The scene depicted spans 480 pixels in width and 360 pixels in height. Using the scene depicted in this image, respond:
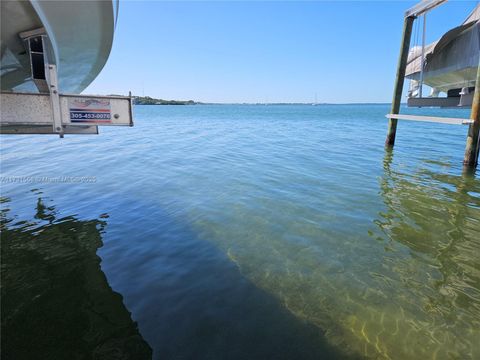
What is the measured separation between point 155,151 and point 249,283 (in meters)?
12.5

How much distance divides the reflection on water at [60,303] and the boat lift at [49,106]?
1.97 m

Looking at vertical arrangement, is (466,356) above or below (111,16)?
below

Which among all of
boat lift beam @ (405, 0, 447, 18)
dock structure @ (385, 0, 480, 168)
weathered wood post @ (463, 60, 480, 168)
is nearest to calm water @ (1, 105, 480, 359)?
weathered wood post @ (463, 60, 480, 168)

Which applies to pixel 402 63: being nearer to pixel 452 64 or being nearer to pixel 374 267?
pixel 452 64

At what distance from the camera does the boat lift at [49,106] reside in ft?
13.4

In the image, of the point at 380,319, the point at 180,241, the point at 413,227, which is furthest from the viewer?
the point at 413,227

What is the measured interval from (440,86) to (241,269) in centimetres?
1633

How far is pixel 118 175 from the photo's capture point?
994 cm

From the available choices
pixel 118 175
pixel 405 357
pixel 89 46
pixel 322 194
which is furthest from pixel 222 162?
pixel 405 357

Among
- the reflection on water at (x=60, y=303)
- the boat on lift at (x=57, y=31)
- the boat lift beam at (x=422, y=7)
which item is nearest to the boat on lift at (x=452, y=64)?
the boat lift beam at (x=422, y=7)

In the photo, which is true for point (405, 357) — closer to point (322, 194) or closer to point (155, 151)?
point (322, 194)

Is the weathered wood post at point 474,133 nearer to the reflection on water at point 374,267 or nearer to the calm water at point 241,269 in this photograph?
the calm water at point 241,269

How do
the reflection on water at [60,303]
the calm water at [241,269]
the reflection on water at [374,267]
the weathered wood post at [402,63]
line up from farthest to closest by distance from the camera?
1. the weathered wood post at [402,63]
2. the reflection on water at [374,267]
3. the calm water at [241,269]
4. the reflection on water at [60,303]

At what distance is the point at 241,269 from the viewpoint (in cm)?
427
